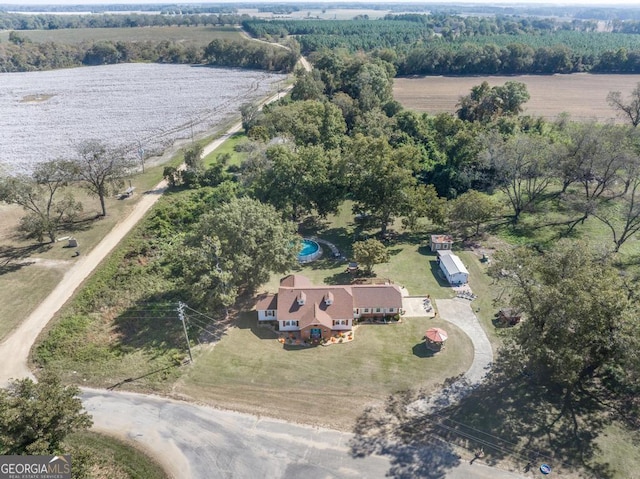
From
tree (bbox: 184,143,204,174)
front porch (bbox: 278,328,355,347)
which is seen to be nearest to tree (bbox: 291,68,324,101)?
tree (bbox: 184,143,204,174)

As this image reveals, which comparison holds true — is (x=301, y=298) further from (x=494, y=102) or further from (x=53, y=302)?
(x=494, y=102)

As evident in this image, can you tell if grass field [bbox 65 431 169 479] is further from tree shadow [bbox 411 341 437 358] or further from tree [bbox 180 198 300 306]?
tree shadow [bbox 411 341 437 358]

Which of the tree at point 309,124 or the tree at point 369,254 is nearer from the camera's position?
the tree at point 369,254

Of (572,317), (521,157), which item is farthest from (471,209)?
(572,317)

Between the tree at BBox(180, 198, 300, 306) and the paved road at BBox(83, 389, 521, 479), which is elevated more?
the tree at BBox(180, 198, 300, 306)

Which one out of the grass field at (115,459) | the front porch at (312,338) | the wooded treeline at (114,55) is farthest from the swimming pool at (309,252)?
the wooded treeline at (114,55)

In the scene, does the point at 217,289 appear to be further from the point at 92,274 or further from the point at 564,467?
the point at 564,467

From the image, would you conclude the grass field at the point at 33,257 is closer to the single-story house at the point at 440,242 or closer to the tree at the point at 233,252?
the tree at the point at 233,252
